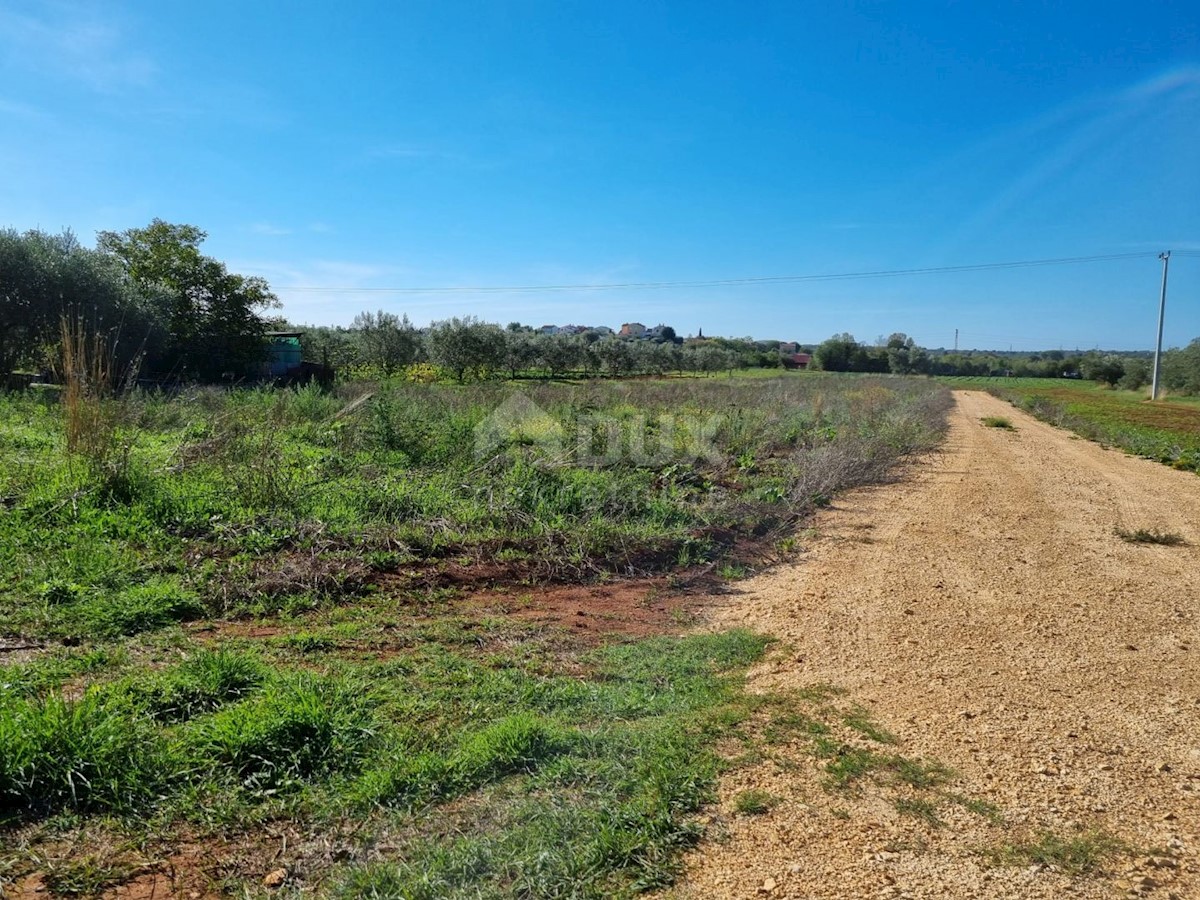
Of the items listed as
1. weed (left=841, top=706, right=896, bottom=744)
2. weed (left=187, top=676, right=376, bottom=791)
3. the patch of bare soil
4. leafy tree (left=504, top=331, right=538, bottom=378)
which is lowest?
the patch of bare soil

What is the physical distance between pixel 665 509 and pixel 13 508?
5825 millimetres

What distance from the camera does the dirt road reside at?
226cm

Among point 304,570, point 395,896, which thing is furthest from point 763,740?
point 304,570

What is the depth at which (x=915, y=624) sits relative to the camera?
4781 millimetres

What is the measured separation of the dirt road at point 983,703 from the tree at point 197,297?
76.7 feet

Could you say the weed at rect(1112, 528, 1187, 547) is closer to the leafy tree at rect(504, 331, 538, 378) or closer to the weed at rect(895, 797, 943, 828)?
the weed at rect(895, 797, 943, 828)

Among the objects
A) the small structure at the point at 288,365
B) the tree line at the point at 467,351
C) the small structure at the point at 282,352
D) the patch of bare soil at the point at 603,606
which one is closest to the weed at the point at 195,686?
the patch of bare soil at the point at 603,606

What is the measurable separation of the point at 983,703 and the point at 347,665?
3.49 meters

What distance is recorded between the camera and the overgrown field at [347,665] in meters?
2.22

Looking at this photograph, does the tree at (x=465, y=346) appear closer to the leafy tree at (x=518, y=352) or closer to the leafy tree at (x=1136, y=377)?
the leafy tree at (x=518, y=352)

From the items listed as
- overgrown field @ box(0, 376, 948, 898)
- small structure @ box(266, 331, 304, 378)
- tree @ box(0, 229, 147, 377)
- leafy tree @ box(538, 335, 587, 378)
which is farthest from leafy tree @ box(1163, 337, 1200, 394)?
tree @ box(0, 229, 147, 377)
